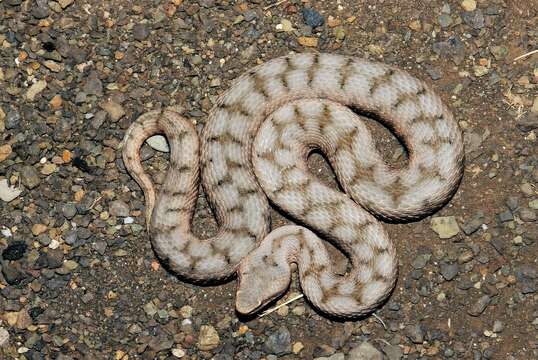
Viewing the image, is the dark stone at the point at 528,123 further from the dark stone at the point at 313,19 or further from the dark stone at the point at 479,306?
the dark stone at the point at 313,19

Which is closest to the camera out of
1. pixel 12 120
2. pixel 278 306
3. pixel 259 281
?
pixel 259 281

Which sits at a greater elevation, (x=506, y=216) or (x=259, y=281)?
(x=506, y=216)

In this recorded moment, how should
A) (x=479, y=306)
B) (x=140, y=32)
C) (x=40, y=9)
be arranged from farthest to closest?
(x=40, y=9)
(x=140, y=32)
(x=479, y=306)

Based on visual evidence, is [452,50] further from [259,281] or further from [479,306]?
[259,281]

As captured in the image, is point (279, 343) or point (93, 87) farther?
point (93, 87)

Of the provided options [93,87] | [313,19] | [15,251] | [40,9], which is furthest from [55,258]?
[313,19]

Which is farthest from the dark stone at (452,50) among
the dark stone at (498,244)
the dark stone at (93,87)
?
the dark stone at (93,87)

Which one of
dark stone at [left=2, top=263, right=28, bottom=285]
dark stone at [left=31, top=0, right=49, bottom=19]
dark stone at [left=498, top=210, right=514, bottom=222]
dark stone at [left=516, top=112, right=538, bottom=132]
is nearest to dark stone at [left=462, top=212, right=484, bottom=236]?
dark stone at [left=498, top=210, right=514, bottom=222]
